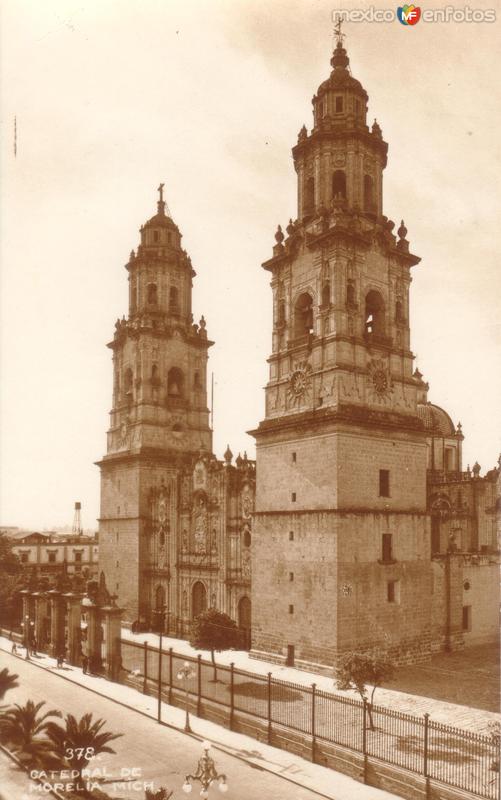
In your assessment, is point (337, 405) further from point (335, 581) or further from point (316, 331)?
point (335, 581)

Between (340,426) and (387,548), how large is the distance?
6354mm

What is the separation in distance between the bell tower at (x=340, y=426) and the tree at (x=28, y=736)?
15.7m

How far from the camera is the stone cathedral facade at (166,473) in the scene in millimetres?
41938

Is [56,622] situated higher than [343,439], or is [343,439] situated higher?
[343,439]

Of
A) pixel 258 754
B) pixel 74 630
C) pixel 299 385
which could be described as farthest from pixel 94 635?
pixel 299 385

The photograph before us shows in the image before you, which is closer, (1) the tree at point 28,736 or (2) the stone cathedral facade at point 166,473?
(1) the tree at point 28,736

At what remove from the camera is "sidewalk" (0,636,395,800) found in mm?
18656

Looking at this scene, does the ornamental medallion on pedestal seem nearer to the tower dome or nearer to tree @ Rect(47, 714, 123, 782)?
tree @ Rect(47, 714, 123, 782)

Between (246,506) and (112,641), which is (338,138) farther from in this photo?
(112,641)

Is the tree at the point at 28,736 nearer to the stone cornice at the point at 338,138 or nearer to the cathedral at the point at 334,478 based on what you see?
the cathedral at the point at 334,478

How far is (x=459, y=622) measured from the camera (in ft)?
124

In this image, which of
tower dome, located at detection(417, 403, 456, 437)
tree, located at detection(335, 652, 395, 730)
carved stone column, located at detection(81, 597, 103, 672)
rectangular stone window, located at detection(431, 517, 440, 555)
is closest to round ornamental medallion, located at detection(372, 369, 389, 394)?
tree, located at detection(335, 652, 395, 730)

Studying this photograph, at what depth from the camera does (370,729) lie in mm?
20391

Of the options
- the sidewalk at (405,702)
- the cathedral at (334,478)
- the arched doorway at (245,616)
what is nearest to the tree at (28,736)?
the sidewalk at (405,702)
